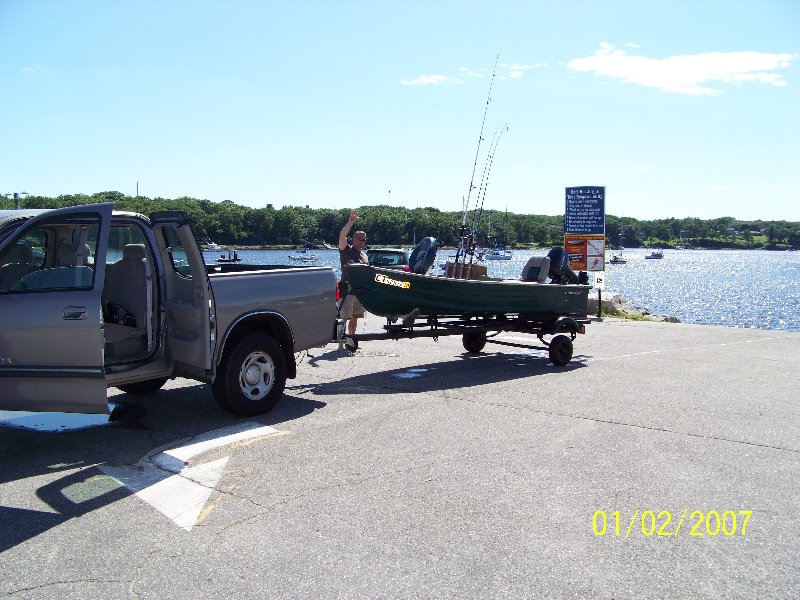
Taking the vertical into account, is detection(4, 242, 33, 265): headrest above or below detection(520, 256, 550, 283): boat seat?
above

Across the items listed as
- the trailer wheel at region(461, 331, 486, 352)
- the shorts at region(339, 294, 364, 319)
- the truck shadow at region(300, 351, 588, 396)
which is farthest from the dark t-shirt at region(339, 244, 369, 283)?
the trailer wheel at region(461, 331, 486, 352)

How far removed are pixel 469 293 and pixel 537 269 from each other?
6.07ft

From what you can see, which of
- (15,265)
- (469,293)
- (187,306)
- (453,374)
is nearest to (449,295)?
(469,293)

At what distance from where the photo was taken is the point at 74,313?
230 inches

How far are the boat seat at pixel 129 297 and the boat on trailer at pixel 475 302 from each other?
272cm

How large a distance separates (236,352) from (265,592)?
3.62 metres

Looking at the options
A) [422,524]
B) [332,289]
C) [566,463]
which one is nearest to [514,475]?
[566,463]

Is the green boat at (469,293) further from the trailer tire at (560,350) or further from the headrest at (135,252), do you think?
the headrest at (135,252)

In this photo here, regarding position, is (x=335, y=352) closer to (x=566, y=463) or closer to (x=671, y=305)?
(x=566, y=463)

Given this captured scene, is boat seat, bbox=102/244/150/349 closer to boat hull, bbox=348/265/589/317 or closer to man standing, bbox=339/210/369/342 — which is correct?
boat hull, bbox=348/265/589/317

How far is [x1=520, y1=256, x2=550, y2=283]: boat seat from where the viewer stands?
1168 cm

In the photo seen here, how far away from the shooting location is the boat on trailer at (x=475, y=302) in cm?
980

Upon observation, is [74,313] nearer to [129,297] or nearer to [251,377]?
[129,297]
